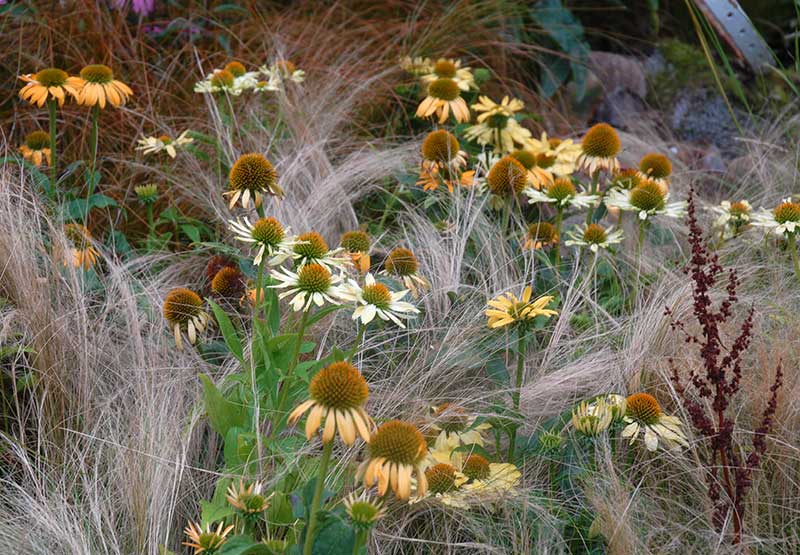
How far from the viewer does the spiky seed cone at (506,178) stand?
254 cm

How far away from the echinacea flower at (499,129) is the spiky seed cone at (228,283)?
1058 millimetres

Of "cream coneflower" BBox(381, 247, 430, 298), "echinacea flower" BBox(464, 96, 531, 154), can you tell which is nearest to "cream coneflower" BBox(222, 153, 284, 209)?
"cream coneflower" BBox(381, 247, 430, 298)

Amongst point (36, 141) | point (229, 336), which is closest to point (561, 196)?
point (229, 336)

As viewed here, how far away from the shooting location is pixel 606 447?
72.3 inches

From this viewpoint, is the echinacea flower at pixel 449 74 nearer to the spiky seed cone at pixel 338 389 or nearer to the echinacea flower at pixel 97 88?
the echinacea flower at pixel 97 88

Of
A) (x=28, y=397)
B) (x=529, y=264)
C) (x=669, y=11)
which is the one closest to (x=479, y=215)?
(x=529, y=264)

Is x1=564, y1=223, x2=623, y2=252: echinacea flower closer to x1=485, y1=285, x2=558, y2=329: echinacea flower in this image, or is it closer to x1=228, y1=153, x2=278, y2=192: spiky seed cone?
x1=485, y1=285, x2=558, y2=329: echinacea flower

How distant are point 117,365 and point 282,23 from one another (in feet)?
7.78

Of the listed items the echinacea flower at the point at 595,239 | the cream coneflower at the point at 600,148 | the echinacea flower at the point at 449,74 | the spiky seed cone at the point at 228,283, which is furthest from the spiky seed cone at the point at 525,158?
the spiky seed cone at the point at 228,283

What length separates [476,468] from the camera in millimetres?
1775

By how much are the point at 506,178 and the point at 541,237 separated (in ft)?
0.77

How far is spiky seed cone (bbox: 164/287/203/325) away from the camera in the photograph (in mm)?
2074

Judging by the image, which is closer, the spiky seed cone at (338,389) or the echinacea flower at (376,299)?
the spiky seed cone at (338,389)

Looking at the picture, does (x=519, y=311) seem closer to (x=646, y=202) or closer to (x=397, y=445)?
(x=397, y=445)
